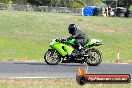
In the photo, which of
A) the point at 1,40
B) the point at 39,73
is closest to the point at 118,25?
the point at 1,40

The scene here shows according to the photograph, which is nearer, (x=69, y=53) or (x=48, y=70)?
(x=48, y=70)

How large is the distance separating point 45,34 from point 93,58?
19454mm

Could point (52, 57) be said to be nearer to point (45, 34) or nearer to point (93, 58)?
point (93, 58)

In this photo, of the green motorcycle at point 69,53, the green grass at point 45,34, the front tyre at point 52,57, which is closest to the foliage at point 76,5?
the green grass at point 45,34

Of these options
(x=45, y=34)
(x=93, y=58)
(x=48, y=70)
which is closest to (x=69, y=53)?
(x=93, y=58)

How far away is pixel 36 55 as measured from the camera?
29469 millimetres

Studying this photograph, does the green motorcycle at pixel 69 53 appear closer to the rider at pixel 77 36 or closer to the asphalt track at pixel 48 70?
the rider at pixel 77 36

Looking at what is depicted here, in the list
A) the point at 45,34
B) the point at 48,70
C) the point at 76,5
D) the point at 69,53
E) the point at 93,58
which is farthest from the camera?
the point at 76,5

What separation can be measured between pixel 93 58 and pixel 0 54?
11252 millimetres

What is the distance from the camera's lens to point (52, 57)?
18.6 meters

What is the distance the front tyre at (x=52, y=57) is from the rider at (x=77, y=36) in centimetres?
87

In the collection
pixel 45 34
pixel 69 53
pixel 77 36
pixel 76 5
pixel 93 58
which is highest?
pixel 77 36

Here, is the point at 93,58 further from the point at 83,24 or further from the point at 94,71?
the point at 83,24

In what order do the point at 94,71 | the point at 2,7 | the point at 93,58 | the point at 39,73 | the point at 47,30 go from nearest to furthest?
the point at 39,73
the point at 94,71
the point at 93,58
the point at 47,30
the point at 2,7
